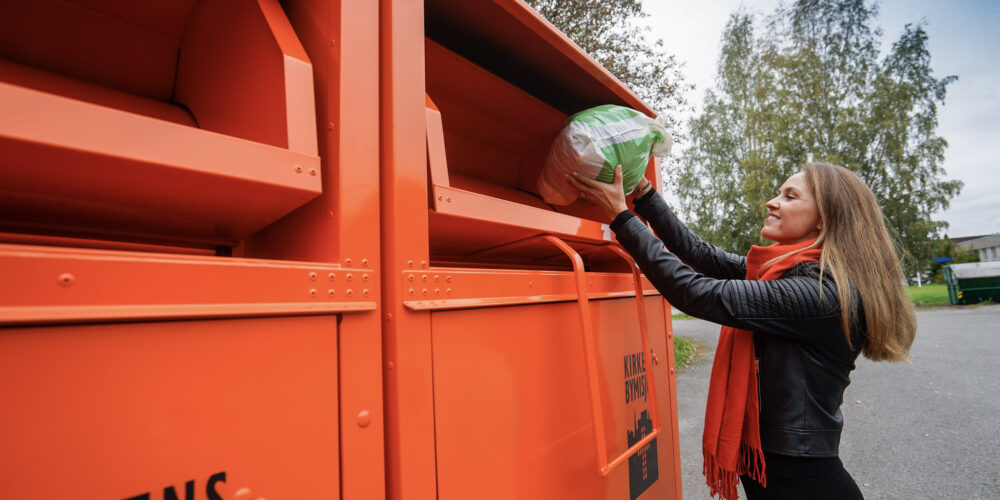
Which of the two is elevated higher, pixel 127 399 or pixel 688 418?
pixel 127 399

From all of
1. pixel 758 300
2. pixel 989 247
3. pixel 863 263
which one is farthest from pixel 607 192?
pixel 989 247

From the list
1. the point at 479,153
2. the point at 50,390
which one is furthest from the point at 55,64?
the point at 479,153

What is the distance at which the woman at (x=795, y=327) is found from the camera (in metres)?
1.39

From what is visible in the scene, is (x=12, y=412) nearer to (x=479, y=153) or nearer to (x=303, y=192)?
(x=303, y=192)

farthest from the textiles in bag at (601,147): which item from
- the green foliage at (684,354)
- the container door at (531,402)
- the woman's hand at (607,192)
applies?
the green foliage at (684,354)

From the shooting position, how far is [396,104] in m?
1.02

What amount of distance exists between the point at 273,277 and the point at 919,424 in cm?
697

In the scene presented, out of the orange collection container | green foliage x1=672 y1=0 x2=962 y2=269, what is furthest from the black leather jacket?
green foliage x1=672 y1=0 x2=962 y2=269

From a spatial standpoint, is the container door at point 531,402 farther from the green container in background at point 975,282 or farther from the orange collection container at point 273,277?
the green container in background at point 975,282

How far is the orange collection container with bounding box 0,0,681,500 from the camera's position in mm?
593

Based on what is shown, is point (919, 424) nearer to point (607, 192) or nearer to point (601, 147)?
point (607, 192)

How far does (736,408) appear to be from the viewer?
154cm

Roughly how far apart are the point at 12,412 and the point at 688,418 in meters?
5.91

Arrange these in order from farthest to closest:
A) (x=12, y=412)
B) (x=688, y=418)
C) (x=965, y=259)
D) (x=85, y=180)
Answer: (x=965, y=259) < (x=688, y=418) < (x=85, y=180) < (x=12, y=412)
